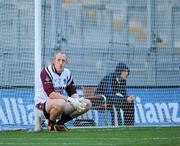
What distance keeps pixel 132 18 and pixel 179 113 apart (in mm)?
2258

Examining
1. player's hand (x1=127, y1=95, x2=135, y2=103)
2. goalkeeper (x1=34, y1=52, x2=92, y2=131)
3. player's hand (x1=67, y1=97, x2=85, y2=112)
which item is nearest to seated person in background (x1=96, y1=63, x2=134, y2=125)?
player's hand (x1=127, y1=95, x2=135, y2=103)

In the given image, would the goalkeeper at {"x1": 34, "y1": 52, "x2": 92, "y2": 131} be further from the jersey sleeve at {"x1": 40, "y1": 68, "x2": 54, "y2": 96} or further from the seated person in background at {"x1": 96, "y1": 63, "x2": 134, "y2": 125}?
the seated person in background at {"x1": 96, "y1": 63, "x2": 134, "y2": 125}

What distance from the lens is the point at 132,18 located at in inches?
623

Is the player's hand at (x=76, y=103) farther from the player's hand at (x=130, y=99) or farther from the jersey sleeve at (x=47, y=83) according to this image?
the player's hand at (x=130, y=99)

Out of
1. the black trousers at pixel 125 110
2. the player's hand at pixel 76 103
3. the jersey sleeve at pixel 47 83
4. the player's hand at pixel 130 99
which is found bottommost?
the black trousers at pixel 125 110

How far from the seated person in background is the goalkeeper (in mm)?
2450

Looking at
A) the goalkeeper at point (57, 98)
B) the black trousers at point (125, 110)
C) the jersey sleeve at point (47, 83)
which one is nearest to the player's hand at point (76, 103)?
the goalkeeper at point (57, 98)

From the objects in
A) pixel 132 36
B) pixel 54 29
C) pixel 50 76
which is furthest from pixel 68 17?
pixel 50 76

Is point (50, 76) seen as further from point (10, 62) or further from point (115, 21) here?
point (115, 21)

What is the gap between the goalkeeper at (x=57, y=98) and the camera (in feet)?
40.8

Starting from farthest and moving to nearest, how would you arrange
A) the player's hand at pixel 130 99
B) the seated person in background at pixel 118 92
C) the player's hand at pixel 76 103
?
1. the seated person in background at pixel 118 92
2. the player's hand at pixel 130 99
3. the player's hand at pixel 76 103

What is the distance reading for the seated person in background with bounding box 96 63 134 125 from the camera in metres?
15.2

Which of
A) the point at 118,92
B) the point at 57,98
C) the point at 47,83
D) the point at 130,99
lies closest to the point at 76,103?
the point at 57,98

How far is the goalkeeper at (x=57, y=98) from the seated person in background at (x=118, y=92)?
2.45 m
